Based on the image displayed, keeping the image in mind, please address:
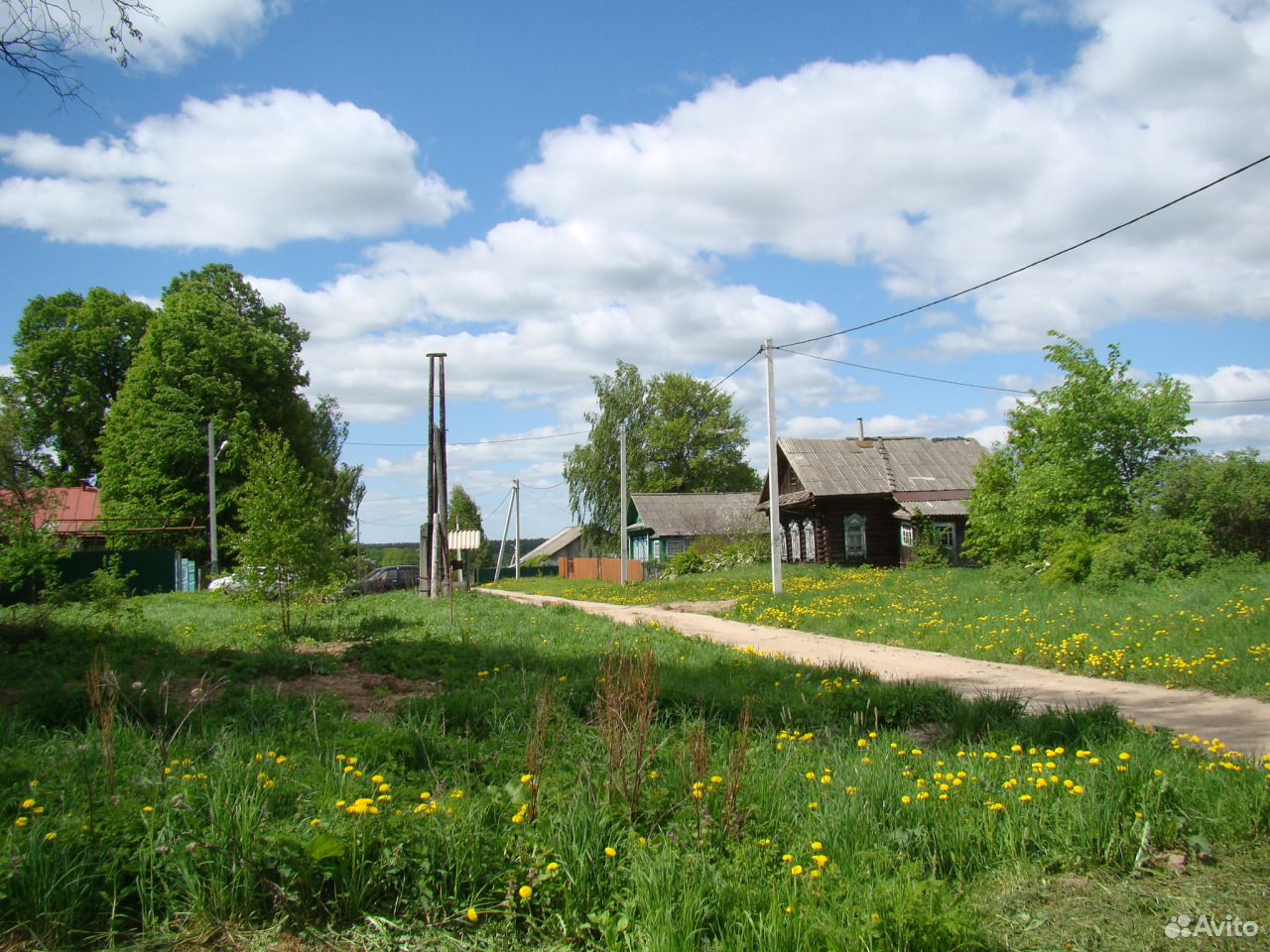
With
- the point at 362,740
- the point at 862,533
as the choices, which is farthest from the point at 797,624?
the point at 862,533

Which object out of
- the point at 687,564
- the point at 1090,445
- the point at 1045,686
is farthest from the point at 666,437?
the point at 1045,686

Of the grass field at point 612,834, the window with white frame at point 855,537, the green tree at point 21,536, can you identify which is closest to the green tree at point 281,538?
the green tree at point 21,536

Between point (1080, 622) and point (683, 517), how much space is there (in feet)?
122

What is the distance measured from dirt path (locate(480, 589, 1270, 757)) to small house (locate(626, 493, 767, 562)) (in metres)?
33.1

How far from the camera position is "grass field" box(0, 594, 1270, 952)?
3.49m

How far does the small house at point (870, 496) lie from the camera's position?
36062 millimetres

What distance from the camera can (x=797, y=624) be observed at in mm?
15836

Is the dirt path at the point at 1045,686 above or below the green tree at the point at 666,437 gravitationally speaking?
below

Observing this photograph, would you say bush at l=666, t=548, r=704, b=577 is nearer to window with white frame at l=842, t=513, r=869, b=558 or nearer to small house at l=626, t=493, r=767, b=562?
small house at l=626, t=493, r=767, b=562

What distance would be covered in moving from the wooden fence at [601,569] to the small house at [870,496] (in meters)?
8.22

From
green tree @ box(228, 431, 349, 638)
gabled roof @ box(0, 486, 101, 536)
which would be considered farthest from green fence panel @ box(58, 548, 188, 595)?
green tree @ box(228, 431, 349, 638)

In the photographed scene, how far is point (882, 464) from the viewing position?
Result: 1518 inches

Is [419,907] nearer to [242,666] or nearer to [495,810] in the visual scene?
[495,810]

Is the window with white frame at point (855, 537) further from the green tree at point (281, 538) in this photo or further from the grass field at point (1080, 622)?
the green tree at point (281, 538)
